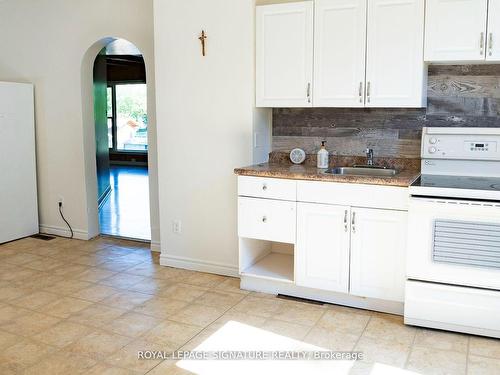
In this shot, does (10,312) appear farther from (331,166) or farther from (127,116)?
(127,116)

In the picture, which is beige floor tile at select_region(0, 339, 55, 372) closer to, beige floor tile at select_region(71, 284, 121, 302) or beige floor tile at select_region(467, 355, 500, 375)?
beige floor tile at select_region(71, 284, 121, 302)

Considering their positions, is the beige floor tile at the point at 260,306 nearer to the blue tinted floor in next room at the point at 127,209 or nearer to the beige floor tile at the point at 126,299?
the beige floor tile at the point at 126,299

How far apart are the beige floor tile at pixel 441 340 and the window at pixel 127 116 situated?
1051 centimetres

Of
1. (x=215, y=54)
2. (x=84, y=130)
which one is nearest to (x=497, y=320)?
(x=215, y=54)

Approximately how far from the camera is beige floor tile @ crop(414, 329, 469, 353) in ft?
9.39

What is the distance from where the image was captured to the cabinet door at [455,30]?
3121mm

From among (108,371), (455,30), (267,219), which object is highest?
(455,30)

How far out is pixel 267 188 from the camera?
357 centimetres

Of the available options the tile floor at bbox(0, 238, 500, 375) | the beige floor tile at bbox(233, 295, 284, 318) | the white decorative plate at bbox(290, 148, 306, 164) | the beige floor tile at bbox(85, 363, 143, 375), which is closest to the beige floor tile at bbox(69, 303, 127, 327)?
the tile floor at bbox(0, 238, 500, 375)

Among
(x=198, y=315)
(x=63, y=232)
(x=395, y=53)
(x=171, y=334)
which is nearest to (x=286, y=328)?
(x=198, y=315)

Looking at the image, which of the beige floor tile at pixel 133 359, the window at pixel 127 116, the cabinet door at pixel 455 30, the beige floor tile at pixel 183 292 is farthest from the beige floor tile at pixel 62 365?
the window at pixel 127 116

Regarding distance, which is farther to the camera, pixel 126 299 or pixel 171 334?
pixel 126 299

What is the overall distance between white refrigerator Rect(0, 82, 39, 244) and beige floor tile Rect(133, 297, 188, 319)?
2.43 metres

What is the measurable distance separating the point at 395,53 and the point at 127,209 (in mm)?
4747
